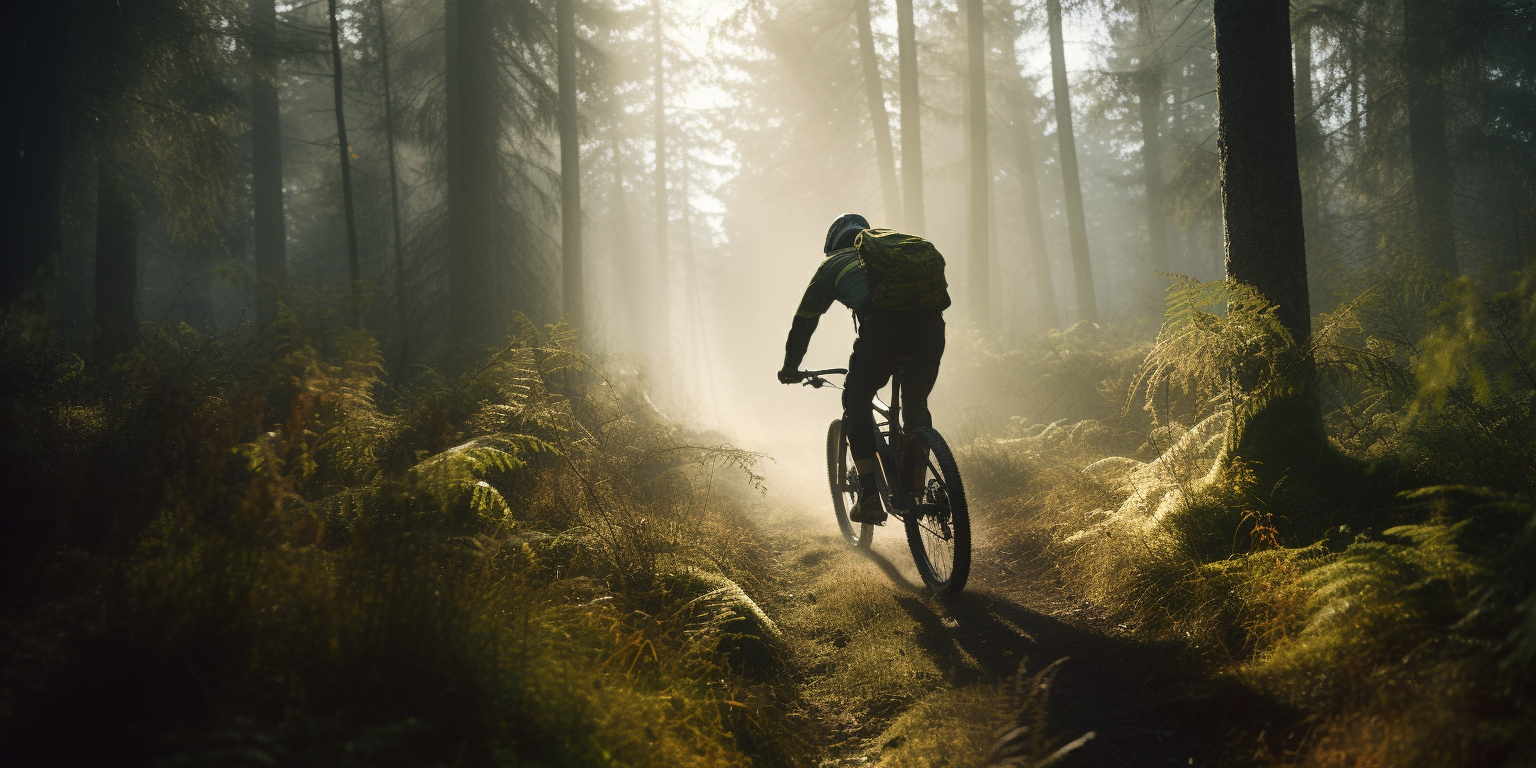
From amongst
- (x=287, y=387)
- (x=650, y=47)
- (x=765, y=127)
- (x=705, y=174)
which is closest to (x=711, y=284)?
(x=705, y=174)

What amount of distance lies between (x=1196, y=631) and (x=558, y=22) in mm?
13263

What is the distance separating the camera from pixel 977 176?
14703mm

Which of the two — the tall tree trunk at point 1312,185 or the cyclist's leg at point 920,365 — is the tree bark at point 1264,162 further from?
the tall tree trunk at point 1312,185

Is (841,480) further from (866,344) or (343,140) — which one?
(343,140)

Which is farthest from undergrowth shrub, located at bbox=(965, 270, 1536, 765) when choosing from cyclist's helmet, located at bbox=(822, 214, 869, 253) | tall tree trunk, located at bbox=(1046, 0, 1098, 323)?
tall tree trunk, located at bbox=(1046, 0, 1098, 323)

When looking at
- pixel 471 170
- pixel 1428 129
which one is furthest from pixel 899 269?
pixel 1428 129

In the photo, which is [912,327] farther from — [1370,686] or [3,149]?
[3,149]

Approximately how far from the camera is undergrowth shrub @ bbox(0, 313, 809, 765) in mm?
1760

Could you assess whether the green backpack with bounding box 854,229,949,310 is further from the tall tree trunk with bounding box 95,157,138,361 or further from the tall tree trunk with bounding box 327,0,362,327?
the tall tree trunk with bounding box 95,157,138,361

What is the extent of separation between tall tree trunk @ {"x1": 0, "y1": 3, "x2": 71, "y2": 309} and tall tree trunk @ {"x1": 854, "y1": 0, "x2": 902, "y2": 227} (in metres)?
13.2

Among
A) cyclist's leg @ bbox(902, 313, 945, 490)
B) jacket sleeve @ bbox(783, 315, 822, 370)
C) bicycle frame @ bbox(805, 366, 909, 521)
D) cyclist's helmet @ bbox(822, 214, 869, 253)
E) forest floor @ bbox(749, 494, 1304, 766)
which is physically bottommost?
forest floor @ bbox(749, 494, 1304, 766)

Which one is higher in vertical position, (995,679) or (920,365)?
(920,365)

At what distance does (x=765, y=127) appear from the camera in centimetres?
2120

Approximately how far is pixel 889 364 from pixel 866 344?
0.24 metres
